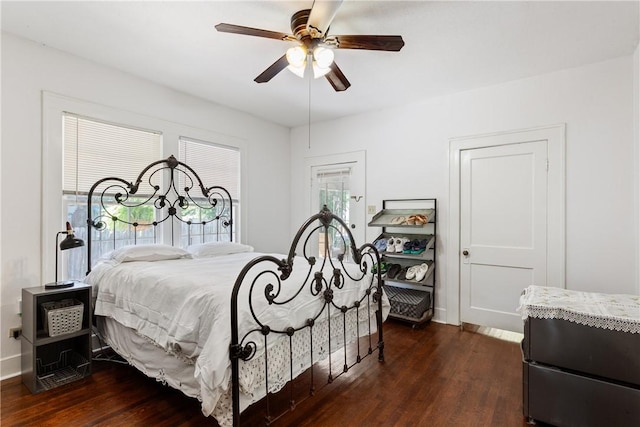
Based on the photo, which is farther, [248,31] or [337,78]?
[337,78]

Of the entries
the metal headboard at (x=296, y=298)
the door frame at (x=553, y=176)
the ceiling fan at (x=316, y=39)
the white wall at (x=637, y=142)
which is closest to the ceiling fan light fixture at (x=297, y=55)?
the ceiling fan at (x=316, y=39)

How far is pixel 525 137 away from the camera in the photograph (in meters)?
3.35

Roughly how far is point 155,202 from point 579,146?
4.40m

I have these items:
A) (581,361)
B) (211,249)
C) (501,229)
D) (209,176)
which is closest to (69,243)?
(211,249)

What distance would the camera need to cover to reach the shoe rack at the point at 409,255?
12.3 ft

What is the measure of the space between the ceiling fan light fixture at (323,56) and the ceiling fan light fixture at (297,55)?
0.08 metres

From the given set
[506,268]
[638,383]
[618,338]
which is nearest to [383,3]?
[618,338]

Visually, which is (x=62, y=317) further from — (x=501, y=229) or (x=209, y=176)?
(x=501, y=229)

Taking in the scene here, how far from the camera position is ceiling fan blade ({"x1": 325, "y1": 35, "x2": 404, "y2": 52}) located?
6.74 ft

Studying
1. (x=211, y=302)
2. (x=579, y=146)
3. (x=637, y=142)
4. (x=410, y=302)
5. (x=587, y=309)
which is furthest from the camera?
(x=410, y=302)

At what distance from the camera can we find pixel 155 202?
137 inches

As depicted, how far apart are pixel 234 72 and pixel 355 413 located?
10.4ft

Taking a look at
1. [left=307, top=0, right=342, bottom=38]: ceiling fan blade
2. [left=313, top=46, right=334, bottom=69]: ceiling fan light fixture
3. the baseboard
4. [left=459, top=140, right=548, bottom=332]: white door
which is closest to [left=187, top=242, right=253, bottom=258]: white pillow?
the baseboard

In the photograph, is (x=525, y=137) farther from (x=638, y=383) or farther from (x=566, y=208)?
(x=638, y=383)
